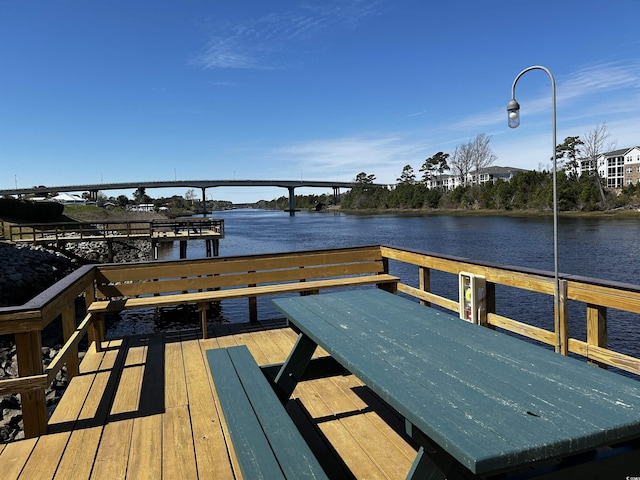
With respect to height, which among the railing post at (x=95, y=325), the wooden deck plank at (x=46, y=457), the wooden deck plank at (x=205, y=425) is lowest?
the wooden deck plank at (x=205, y=425)

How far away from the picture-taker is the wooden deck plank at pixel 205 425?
262cm

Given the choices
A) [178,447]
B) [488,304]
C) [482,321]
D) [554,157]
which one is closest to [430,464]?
[178,447]

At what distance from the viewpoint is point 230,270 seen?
5562mm

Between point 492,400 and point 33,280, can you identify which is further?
point 33,280

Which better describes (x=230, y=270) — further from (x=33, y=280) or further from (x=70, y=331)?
(x=33, y=280)

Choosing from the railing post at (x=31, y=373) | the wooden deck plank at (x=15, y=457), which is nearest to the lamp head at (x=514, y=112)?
the railing post at (x=31, y=373)

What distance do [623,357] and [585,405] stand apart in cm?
172

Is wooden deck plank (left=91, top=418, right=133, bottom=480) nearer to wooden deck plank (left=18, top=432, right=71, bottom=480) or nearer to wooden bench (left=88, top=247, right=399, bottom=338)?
wooden deck plank (left=18, top=432, right=71, bottom=480)

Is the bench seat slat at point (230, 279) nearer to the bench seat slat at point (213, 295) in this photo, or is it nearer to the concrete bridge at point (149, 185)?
the bench seat slat at point (213, 295)

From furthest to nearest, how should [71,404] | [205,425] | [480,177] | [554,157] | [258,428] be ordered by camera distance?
1. [480,177]
2. [554,157]
3. [71,404]
4. [205,425]
5. [258,428]

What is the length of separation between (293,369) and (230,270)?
108 inches

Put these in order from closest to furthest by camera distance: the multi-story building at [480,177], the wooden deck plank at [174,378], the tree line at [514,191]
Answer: the wooden deck plank at [174,378] → the tree line at [514,191] → the multi-story building at [480,177]

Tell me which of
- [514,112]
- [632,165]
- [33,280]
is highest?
[632,165]

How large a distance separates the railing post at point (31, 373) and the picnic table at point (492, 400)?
1.87m
